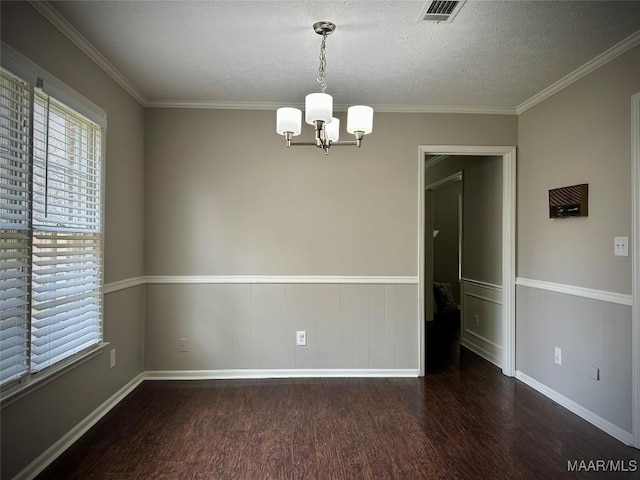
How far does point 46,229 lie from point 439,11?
2443mm

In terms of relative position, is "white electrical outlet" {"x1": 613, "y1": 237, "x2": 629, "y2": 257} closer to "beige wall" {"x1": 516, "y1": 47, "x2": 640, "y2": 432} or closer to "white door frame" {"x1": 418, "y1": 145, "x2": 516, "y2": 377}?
"beige wall" {"x1": 516, "y1": 47, "x2": 640, "y2": 432}

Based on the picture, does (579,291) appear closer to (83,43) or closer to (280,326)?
(280,326)

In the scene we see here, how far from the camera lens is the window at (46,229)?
6.51 feet

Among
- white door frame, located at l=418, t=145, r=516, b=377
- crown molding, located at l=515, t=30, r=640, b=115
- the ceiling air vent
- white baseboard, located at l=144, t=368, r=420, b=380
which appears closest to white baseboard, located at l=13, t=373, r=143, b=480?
white baseboard, located at l=144, t=368, r=420, b=380

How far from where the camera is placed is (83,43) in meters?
2.56

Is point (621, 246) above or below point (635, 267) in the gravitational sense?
above

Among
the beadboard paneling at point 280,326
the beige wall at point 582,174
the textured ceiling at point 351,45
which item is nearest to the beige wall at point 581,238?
the beige wall at point 582,174

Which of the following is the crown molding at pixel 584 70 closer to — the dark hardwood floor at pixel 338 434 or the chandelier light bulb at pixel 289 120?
the chandelier light bulb at pixel 289 120

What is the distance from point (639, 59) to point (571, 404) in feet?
7.78

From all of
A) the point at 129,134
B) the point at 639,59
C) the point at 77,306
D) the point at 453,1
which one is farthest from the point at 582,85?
the point at 77,306

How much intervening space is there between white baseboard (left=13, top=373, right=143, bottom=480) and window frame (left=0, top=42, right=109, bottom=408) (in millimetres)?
391

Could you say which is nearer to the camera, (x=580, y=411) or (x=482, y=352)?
(x=580, y=411)

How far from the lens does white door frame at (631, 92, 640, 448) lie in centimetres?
245

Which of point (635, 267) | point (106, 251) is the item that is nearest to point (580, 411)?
point (635, 267)
